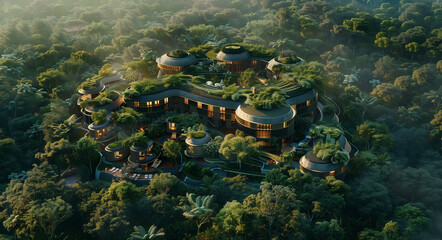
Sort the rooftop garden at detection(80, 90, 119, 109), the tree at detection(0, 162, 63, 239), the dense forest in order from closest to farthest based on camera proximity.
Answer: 1. the dense forest
2. the tree at detection(0, 162, 63, 239)
3. the rooftop garden at detection(80, 90, 119, 109)

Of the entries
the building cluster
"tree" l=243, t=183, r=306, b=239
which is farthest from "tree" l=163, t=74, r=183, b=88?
"tree" l=243, t=183, r=306, b=239

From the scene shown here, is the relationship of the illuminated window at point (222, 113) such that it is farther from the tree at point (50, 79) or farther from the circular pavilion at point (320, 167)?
the tree at point (50, 79)

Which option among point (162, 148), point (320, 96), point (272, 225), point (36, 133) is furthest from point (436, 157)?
point (36, 133)

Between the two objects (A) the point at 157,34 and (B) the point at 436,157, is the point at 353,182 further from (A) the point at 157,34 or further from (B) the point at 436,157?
(A) the point at 157,34

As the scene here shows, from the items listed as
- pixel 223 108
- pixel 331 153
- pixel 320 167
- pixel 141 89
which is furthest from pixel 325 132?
pixel 141 89

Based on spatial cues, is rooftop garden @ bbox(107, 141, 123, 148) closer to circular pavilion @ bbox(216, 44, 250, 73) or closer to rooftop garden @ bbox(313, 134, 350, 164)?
rooftop garden @ bbox(313, 134, 350, 164)

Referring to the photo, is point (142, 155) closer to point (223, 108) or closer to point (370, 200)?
point (223, 108)
